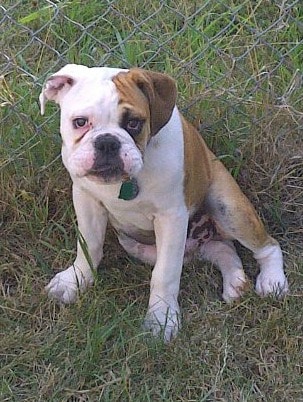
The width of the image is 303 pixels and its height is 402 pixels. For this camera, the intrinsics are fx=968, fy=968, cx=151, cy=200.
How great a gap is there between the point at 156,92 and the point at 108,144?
0.25m

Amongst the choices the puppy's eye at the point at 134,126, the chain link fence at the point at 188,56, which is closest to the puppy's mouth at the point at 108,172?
the puppy's eye at the point at 134,126

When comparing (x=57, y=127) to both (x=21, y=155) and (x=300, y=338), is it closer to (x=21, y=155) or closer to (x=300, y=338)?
(x=21, y=155)

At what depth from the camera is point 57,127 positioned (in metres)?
3.17

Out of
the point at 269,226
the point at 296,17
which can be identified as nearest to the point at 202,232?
the point at 269,226

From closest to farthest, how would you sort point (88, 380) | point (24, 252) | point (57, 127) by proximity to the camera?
point (88, 380)
point (24, 252)
point (57, 127)

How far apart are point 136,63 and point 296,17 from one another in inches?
26.6

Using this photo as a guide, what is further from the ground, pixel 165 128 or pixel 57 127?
pixel 165 128

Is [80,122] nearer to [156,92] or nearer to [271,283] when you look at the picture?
[156,92]

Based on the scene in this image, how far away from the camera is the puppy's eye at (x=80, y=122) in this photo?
244 cm

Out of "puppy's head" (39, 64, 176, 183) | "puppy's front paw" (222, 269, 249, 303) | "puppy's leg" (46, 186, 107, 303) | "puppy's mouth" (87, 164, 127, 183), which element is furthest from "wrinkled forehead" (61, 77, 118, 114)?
"puppy's front paw" (222, 269, 249, 303)

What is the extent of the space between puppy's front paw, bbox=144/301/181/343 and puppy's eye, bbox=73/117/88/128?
586mm

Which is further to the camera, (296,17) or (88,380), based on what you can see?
(296,17)

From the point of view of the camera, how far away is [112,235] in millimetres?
3086

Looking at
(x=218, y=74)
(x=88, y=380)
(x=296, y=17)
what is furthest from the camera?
(x=296, y=17)
